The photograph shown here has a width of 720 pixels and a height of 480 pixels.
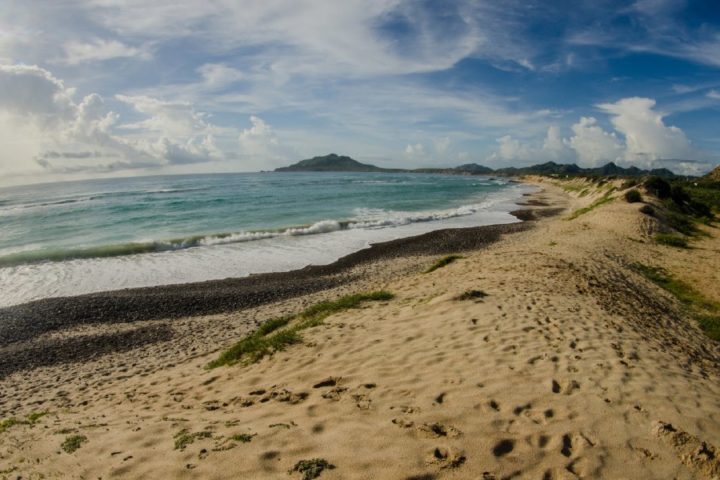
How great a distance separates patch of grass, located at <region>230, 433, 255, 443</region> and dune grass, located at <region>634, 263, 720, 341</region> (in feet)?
40.9

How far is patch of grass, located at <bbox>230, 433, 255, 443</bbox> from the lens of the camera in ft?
→ 16.3

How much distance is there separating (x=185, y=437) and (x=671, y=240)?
1113 inches

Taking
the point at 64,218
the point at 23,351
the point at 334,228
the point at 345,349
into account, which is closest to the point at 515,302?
the point at 345,349

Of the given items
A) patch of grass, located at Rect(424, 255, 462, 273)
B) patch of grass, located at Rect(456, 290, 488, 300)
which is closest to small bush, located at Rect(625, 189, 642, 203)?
patch of grass, located at Rect(424, 255, 462, 273)

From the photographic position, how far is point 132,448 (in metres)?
5.11

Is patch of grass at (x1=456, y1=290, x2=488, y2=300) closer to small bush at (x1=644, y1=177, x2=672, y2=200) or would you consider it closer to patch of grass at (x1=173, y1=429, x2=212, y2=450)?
patch of grass at (x1=173, y1=429, x2=212, y2=450)

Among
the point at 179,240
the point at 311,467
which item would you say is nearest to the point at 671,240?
the point at 311,467

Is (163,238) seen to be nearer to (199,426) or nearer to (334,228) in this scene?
(334,228)

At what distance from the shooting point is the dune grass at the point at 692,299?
11576mm

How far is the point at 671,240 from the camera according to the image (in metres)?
23.8

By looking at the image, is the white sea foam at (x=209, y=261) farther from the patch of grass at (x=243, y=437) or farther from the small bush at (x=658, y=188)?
the small bush at (x=658, y=188)

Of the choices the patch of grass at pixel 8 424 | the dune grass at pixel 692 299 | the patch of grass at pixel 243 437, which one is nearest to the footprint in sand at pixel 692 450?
the patch of grass at pixel 243 437

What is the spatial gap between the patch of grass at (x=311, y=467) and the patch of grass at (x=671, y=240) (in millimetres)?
26694

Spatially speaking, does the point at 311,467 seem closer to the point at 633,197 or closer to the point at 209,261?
the point at 209,261
